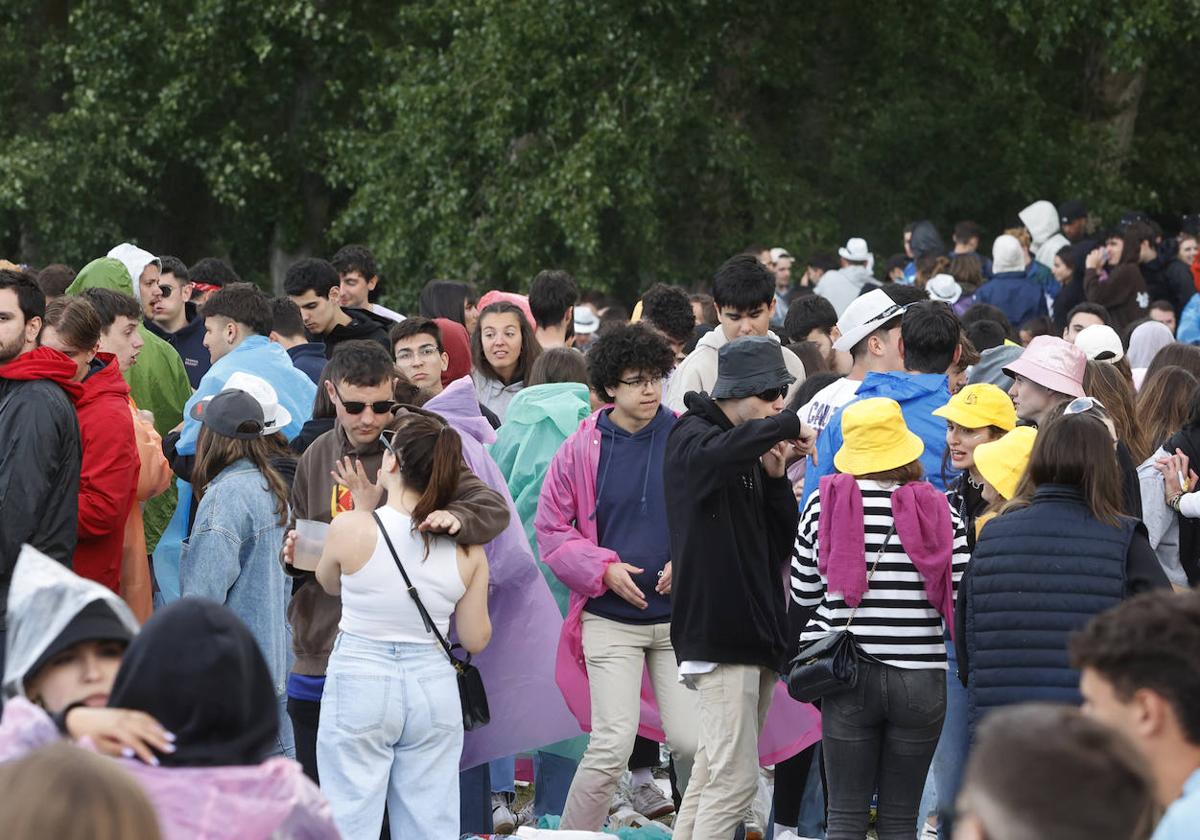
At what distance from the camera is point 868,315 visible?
6.98 m

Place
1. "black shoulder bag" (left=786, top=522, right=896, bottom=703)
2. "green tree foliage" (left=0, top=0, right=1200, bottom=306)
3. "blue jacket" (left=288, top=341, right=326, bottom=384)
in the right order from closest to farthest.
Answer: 1. "black shoulder bag" (left=786, top=522, right=896, bottom=703)
2. "blue jacket" (left=288, top=341, right=326, bottom=384)
3. "green tree foliage" (left=0, top=0, right=1200, bottom=306)

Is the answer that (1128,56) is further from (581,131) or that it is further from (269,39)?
(269,39)

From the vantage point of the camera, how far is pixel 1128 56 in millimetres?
14883

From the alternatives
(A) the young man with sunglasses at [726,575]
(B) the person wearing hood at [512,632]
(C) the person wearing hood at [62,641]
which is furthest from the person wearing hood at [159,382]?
(C) the person wearing hood at [62,641]

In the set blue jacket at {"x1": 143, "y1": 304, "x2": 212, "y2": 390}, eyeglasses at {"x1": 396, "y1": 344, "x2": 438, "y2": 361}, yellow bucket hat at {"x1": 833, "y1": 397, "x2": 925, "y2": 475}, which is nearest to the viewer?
yellow bucket hat at {"x1": 833, "y1": 397, "x2": 925, "y2": 475}

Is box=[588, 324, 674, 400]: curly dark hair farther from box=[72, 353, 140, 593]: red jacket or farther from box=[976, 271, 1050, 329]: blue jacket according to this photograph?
box=[976, 271, 1050, 329]: blue jacket

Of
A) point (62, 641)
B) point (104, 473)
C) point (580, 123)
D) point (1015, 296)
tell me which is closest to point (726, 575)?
point (104, 473)

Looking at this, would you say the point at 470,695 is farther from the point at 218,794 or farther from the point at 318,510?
the point at 218,794

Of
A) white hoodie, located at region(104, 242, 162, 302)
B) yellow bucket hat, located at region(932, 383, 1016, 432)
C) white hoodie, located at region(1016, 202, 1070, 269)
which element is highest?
white hoodie, located at region(1016, 202, 1070, 269)

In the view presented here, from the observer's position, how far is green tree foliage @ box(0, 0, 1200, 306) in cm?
1609

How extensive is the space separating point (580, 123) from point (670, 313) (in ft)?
26.8

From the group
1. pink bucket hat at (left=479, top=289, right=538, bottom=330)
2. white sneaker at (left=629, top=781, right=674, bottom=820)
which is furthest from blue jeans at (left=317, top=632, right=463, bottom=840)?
pink bucket hat at (left=479, top=289, right=538, bottom=330)

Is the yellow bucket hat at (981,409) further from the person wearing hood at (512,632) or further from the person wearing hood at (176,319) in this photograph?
the person wearing hood at (176,319)

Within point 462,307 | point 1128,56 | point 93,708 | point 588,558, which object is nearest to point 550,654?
point 588,558
